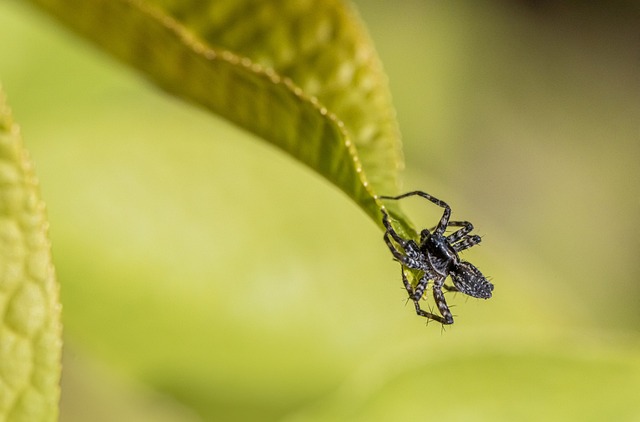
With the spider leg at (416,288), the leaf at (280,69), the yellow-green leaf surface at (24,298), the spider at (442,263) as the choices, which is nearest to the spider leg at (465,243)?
the spider at (442,263)

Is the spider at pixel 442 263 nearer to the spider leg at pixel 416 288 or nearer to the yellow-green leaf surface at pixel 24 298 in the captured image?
the spider leg at pixel 416 288

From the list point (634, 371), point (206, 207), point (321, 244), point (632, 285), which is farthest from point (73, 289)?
point (632, 285)

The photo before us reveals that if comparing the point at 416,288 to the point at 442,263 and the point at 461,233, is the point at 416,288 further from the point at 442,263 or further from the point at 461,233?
the point at 461,233

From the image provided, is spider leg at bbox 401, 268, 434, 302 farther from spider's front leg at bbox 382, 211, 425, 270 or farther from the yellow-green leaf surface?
the yellow-green leaf surface

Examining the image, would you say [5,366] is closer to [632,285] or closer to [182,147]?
[182,147]

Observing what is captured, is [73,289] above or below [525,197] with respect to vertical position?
below

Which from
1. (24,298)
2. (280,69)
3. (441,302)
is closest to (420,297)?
(441,302)

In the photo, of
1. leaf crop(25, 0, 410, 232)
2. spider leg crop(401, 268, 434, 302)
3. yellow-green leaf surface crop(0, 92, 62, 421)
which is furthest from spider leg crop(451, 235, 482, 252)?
yellow-green leaf surface crop(0, 92, 62, 421)
